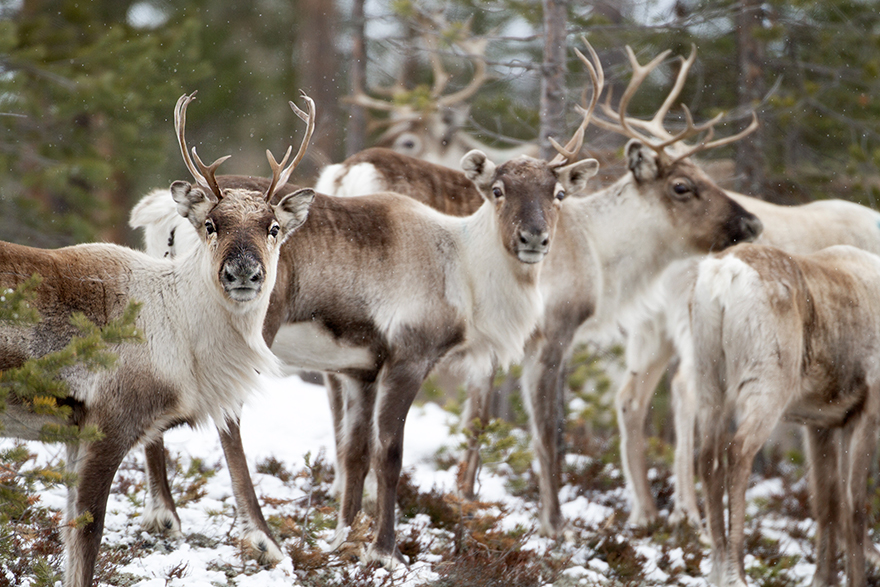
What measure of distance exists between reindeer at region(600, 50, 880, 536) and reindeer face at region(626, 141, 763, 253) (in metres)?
0.28

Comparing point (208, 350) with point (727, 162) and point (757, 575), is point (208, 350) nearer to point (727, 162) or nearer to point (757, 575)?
point (757, 575)

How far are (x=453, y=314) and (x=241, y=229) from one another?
55.6 inches

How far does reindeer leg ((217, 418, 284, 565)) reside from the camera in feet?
13.1

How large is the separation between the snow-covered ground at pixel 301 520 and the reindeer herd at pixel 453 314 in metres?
0.19

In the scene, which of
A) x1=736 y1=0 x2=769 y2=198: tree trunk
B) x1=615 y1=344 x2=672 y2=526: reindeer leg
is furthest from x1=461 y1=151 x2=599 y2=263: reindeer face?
x1=736 y1=0 x2=769 y2=198: tree trunk

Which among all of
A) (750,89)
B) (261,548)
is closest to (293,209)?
(261,548)

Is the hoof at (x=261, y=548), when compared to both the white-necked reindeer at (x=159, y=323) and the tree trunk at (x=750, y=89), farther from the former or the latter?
the tree trunk at (x=750, y=89)

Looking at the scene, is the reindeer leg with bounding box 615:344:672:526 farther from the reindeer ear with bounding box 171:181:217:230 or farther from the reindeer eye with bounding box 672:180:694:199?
the reindeer ear with bounding box 171:181:217:230

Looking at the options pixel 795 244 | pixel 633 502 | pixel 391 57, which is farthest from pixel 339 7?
pixel 633 502

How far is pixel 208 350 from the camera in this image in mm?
3598

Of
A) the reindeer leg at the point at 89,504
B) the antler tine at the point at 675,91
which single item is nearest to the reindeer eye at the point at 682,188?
the antler tine at the point at 675,91

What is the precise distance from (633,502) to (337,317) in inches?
124

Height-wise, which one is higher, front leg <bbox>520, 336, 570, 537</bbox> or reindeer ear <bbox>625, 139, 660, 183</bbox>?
reindeer ear <bbox>625, 139, 660, 183</bbox>

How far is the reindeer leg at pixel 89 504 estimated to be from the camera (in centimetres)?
317
